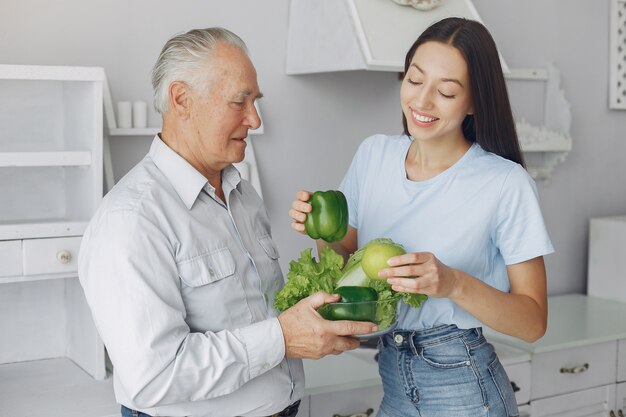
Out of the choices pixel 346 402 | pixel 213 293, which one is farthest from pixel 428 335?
pixel 346 402

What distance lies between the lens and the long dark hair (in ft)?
4.74

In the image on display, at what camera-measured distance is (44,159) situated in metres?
1.82

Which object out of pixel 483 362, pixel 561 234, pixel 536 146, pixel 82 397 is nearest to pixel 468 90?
pixel 483 362

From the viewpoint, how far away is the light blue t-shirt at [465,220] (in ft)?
4.79

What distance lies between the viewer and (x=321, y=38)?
2.20 meters

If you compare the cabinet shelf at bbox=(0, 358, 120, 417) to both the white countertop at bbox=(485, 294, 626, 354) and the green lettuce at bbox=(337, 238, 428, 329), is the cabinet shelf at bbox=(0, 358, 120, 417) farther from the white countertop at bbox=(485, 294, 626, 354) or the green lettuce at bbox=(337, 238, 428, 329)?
the white countertop at bbox=(485, 294, 626, 354)

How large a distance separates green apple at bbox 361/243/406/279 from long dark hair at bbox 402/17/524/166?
29 cm

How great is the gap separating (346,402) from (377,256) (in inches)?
28.7

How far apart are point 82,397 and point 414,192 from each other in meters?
0.88

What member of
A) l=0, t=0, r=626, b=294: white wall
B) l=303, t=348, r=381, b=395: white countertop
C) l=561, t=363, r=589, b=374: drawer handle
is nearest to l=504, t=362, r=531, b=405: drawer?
l=561, t=363, r=589, b=374: drawer handle

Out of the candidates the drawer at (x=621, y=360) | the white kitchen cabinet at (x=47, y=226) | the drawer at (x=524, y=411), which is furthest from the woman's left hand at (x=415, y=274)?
the drawer at (x=621, y=360)

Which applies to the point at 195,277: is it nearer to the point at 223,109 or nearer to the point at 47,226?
the point at 223,109

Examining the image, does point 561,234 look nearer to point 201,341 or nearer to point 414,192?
point 414,192

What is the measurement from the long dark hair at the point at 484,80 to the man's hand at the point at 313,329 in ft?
1.40
